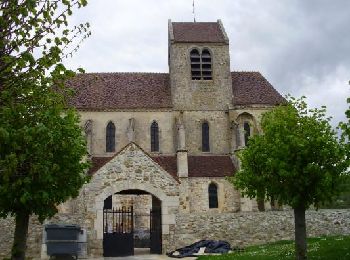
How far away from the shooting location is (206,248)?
21.2 metres

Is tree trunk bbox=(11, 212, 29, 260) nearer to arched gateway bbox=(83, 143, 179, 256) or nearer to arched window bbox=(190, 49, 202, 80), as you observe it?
arched gateway bbox=(83, 143, 179, 256)

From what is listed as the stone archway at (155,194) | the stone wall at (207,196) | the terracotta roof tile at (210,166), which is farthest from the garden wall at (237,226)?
the terracotta roof tile at (210,166)

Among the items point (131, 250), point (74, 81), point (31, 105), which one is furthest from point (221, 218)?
point (74, 81)

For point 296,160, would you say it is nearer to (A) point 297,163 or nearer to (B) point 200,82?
(A) point 297,163

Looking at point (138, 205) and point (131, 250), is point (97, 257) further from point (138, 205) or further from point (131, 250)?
point (138, 205)

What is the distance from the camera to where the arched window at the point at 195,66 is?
125 feet

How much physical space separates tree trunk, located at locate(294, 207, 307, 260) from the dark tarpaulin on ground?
6047mm

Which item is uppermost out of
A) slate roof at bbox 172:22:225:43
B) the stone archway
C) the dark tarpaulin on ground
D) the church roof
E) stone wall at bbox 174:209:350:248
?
slate roof at bbox 172:22:225:43

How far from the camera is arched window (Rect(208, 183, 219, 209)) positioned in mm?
33312

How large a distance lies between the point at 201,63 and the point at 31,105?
3122cm

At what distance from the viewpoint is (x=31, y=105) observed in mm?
7703

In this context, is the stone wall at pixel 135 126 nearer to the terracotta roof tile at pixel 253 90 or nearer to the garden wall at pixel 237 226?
the terracotta roof tile at pixel 253 90

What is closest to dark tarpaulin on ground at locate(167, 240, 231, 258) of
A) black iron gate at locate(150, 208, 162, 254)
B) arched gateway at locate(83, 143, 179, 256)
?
arched gateway at locate(83, 143, 179, 256)

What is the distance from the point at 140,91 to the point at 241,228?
57.6 ft
